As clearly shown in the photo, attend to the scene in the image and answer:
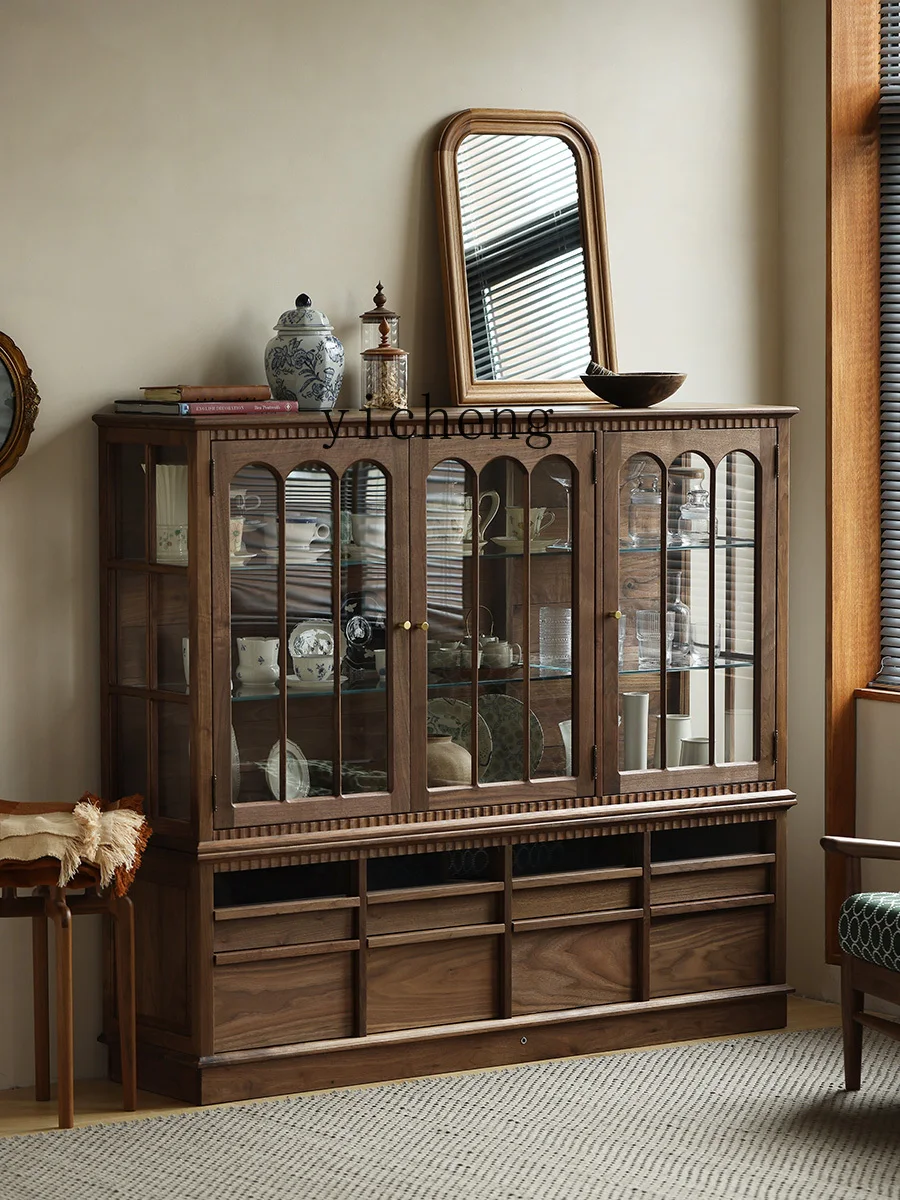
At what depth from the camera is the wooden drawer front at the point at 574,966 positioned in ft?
13.0

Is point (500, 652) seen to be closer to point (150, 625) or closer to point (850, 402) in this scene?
point (150, 625)

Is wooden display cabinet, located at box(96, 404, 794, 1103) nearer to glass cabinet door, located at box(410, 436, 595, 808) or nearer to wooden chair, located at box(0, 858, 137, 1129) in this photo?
glass cabinet door, located at box(410, 436, 595, 808)

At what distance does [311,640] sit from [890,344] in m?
1.89

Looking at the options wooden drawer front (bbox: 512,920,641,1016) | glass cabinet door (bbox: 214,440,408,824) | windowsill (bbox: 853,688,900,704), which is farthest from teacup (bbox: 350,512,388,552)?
windowsill (bbox: 853,688,900,704)

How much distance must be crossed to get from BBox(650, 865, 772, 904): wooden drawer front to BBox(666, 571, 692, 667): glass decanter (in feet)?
1.83

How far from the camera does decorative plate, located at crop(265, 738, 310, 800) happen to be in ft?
12.1

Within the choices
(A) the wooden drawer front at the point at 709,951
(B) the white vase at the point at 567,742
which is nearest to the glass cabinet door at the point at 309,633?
(B) the white vase at the point at 567,742

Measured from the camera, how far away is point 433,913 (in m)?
3.87

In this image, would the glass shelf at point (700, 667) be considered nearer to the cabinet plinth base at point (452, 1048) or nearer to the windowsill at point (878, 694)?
the windowsill at point (878, 694)

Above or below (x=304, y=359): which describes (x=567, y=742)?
below

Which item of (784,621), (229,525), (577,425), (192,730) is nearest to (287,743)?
(192,730)

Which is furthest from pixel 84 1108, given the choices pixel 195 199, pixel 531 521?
pixel 195 199

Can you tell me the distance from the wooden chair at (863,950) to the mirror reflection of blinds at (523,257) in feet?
4.80

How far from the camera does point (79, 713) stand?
12.6ft
